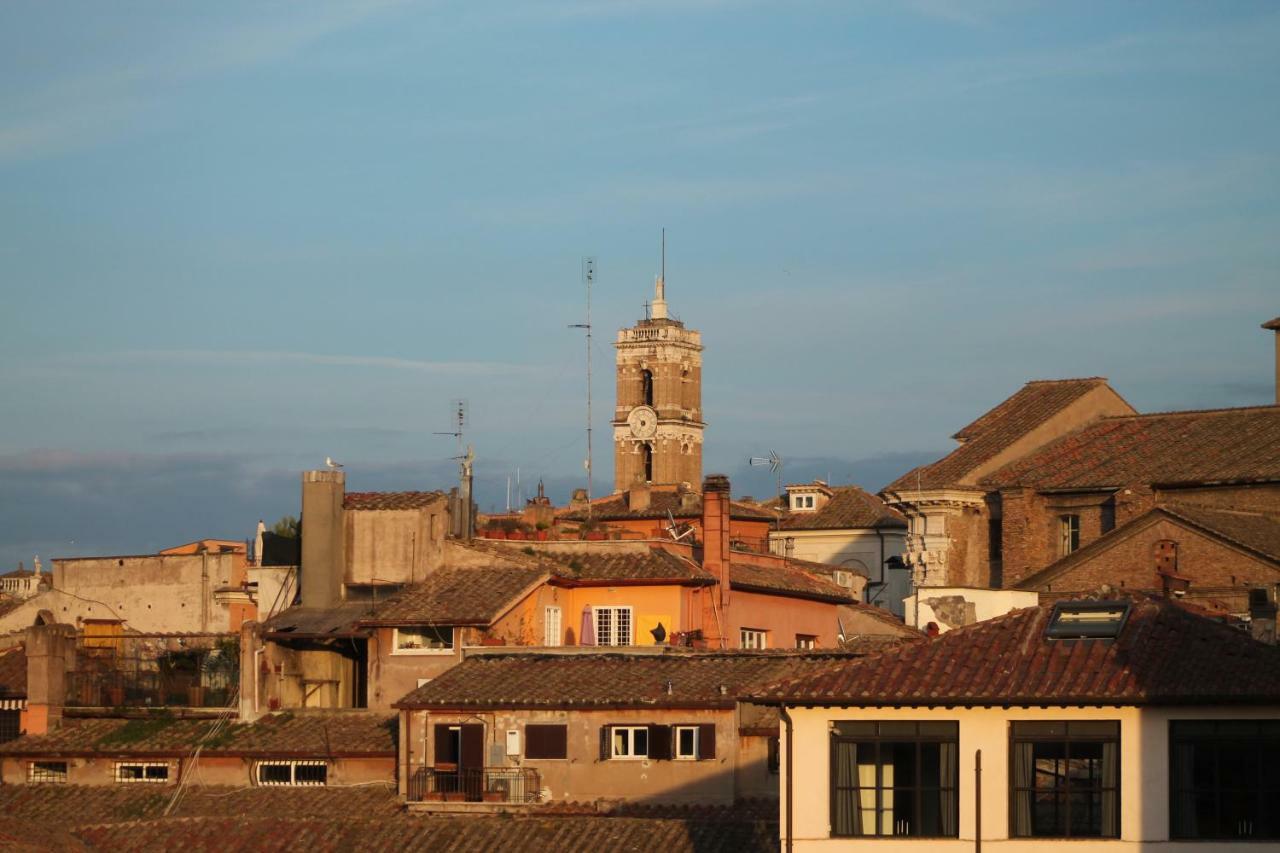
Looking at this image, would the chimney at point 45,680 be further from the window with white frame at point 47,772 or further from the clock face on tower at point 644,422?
the clock face on tower at point 644,422

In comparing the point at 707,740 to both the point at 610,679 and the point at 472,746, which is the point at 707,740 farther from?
the point at 472,746

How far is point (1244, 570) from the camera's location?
6191 centimetres

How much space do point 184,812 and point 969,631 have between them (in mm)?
21801

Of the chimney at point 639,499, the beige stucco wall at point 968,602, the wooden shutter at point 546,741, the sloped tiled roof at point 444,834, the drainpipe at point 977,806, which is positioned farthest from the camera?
the chimney at point 639,499

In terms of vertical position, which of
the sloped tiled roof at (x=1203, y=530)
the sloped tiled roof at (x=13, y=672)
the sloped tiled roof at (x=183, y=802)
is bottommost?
the sloped tiled roof at (x=183, y=802)

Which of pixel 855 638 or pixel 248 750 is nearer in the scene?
pixel 248 750

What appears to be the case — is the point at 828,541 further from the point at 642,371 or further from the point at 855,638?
the point at 642,371

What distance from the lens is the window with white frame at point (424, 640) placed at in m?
53.6

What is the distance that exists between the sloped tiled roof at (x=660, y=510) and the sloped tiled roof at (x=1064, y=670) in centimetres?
4974

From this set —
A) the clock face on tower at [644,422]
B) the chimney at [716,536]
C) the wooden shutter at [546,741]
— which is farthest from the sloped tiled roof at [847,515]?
the clock face on tower at [644,422]

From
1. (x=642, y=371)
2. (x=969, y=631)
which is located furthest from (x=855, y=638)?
(x=642, y=371)

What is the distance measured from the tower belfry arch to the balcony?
385ft

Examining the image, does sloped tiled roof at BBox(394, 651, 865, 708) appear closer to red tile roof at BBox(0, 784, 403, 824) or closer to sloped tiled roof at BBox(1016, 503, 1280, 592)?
red tile roof at BBox(0, 784, 403, 824)

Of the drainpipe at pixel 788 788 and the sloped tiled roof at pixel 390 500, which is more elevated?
the sloped tiled roof at pixel 390 500
